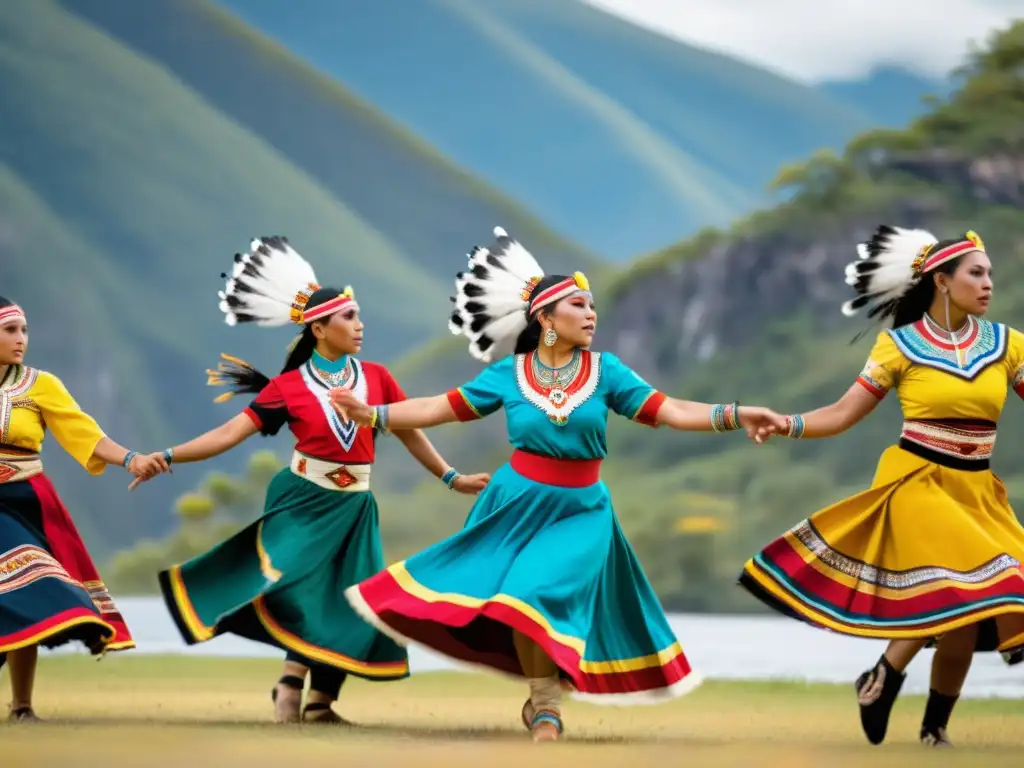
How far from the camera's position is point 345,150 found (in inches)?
1064

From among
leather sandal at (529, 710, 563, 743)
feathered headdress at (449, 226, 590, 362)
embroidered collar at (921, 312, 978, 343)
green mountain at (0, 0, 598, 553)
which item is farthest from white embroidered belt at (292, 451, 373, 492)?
green mountain at (0, 0, 598, 553)

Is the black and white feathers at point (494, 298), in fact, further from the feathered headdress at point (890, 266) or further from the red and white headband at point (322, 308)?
the feathered headdress at point (890, 266)

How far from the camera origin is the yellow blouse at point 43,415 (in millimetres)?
6035

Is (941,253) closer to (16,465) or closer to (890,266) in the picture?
(890,266)

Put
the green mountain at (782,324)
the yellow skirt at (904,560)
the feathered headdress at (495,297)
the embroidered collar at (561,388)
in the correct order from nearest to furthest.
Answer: the yellow skirt at (904,560), the embroidered collar at (561,388), the feathered headdress at (495,297), the green mountain at (782,324)

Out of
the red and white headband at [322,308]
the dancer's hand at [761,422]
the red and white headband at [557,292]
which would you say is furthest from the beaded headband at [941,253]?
the red and white headband at [322,308]

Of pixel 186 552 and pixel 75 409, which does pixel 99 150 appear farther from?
pixel 75 409

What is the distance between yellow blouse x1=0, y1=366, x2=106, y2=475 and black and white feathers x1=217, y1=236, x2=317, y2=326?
734 millimetres

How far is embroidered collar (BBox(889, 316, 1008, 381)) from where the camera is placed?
551 cm

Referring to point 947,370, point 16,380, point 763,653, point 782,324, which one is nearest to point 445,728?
point 16,380

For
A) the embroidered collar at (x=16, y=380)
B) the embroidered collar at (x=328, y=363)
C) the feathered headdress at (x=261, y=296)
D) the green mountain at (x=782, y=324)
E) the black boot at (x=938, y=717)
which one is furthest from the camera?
the green mountain at (x=782, y=324)

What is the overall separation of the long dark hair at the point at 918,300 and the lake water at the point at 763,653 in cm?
256

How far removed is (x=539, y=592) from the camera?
5.38m

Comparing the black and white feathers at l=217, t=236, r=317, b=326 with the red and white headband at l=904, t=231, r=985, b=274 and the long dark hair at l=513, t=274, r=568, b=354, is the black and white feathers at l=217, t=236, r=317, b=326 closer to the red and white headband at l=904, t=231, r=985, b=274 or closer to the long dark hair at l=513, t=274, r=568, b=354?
the long dark hair at l=513, t=274, r=568, b=354
